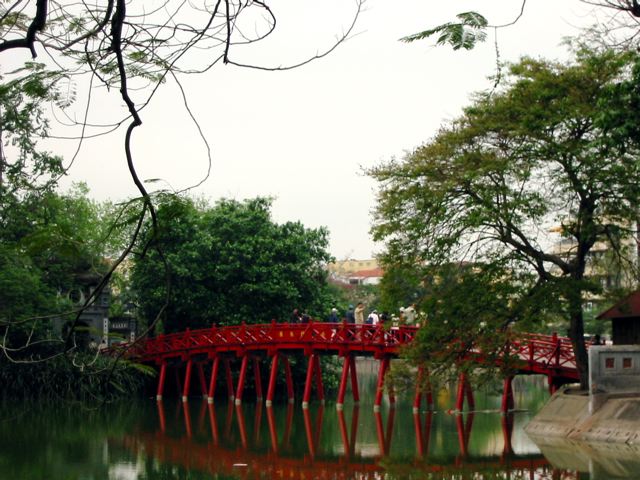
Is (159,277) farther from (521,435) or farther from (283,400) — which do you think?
(521,435)

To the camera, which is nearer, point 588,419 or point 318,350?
point 588,419

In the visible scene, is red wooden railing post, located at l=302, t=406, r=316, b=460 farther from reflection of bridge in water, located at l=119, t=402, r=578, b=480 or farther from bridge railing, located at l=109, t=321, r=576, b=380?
bridge railing, located at l=109, t=321, r=576, b=380

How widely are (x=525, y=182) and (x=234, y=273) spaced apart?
53.5 ft

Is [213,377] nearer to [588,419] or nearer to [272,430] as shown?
[272,430]

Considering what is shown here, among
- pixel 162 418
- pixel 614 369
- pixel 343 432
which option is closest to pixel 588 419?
pixel 614 369

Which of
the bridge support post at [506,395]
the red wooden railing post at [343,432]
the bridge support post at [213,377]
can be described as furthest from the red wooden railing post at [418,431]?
the bridge support post at [213,377]

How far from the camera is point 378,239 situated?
939 inches

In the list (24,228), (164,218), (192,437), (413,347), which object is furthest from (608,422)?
(164,218)

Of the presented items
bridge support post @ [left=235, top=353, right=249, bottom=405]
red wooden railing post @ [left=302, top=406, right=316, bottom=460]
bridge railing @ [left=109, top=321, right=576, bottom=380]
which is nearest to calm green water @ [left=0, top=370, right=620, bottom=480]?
red wooden railing post @ [left=302, top=406, right=316, bottom=460]

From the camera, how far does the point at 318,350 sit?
3167 centimetres

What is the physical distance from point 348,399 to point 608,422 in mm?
17175

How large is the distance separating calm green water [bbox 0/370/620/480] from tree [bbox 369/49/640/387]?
3533 millimetres

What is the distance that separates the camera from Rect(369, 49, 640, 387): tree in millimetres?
21719

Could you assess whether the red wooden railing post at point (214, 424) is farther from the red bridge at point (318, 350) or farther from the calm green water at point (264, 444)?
the red bridge at point (318, 350)
